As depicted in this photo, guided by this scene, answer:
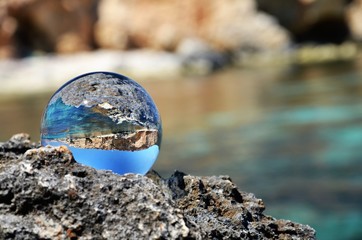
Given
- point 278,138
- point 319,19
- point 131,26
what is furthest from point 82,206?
point 319,19

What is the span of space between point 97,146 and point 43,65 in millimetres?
19074

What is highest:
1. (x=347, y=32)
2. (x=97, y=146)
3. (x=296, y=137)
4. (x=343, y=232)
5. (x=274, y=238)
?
(x=347, y=32)

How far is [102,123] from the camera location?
1807 millimetres

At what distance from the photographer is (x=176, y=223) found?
4.85 ft

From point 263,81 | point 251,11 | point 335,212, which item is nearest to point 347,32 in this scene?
point 251,11

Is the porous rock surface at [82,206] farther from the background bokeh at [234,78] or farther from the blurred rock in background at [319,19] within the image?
the blurred rock in background at [319,19]

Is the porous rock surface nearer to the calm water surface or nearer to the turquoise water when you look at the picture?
the turquoise water

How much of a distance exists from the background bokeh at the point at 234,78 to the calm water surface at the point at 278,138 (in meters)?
0.02

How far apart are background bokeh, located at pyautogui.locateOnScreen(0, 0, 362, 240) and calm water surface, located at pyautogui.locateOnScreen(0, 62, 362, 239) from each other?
0.06 feet

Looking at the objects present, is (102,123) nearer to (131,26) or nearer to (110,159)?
(110,159)

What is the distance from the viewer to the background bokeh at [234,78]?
5625 mm

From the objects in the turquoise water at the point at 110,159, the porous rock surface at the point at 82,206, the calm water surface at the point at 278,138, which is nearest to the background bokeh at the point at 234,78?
the calm water surface at the point at 278,138

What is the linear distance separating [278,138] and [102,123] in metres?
5.78

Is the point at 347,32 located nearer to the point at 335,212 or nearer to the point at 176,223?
the point at 335,212
